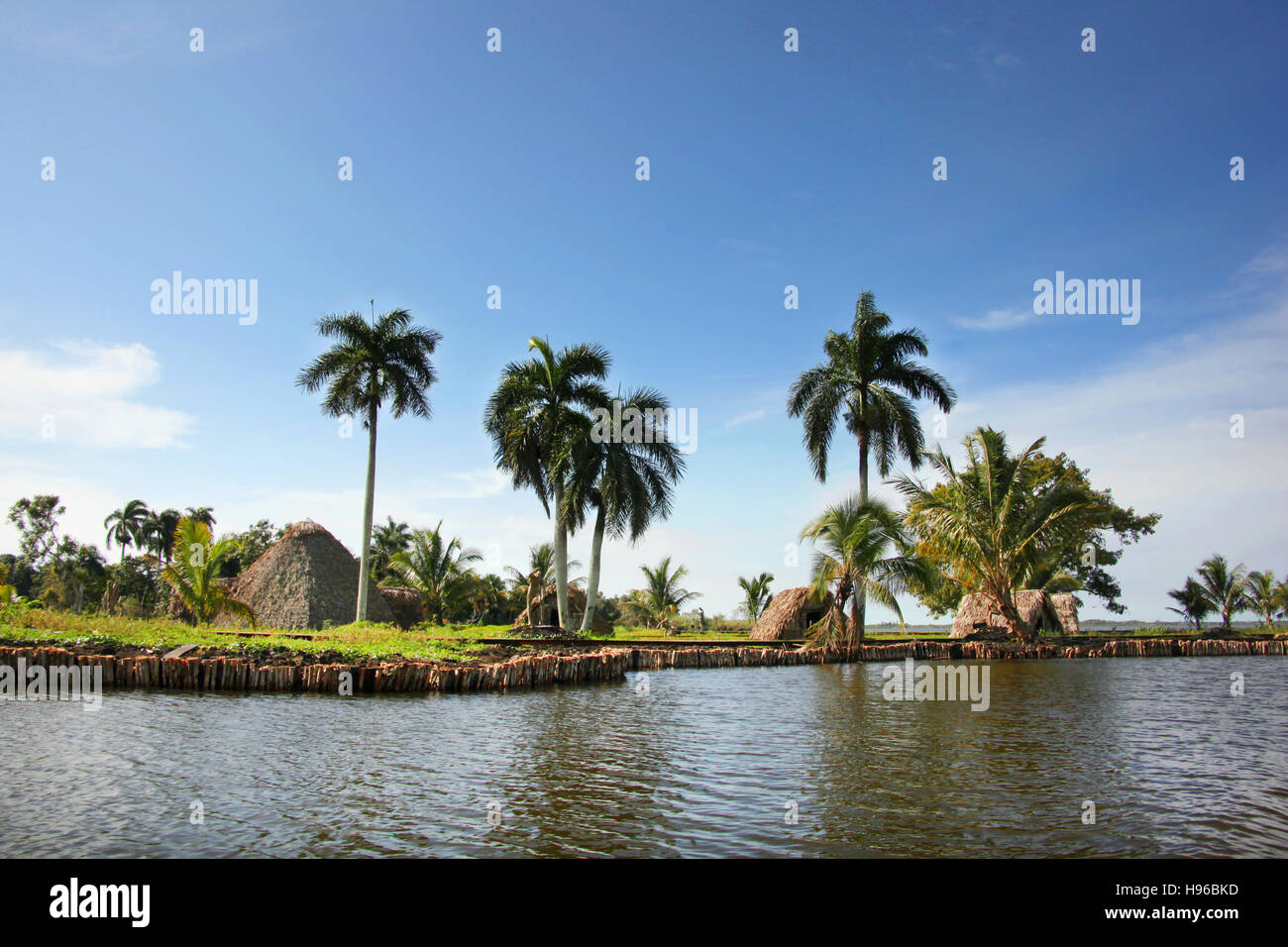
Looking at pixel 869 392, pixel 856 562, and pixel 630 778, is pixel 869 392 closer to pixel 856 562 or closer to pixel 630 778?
pixel 856 562

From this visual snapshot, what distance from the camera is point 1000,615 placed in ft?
109

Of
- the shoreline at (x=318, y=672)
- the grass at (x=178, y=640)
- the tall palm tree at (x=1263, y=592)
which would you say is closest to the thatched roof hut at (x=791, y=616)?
the shoreline at (x=318, y=672)

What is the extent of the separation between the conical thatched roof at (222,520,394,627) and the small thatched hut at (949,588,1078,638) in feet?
90.1

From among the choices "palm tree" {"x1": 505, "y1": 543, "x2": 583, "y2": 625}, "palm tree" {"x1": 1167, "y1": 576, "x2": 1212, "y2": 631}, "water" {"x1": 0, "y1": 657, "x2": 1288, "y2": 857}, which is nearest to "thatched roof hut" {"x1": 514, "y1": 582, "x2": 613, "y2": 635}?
"palm tree" {"x1": 505, "y1": 543, "x2": 583, "y2": 625}

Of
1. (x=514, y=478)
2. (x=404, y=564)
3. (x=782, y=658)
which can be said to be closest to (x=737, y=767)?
Answer: (x=782, y=658)

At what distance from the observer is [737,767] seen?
9.37 meters

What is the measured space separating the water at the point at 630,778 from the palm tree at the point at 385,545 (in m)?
36.6

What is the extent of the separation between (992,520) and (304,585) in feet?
99.8

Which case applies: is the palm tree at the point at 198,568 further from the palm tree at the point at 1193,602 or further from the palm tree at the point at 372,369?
the palm tree at the point at 1193,602

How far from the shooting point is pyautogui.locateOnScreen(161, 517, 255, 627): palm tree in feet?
83.3

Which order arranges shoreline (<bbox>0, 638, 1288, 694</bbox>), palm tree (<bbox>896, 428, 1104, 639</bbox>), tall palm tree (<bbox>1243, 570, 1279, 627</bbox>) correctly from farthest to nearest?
tall palm tree (<bbox>1243, 570, 1279, 627</bbox>) → palm tree (<bbox>896, 428, 1104, 639</bbox>) → shoreline (<bbox>0, 638, 1288, 694</bbox>)

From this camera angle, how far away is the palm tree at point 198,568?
25391 mm

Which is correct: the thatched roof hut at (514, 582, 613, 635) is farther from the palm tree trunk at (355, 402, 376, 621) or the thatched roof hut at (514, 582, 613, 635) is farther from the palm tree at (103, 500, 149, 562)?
the palm tree at (103, 500, 149, 562)

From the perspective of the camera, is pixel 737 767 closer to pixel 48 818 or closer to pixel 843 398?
pixel 48 818
